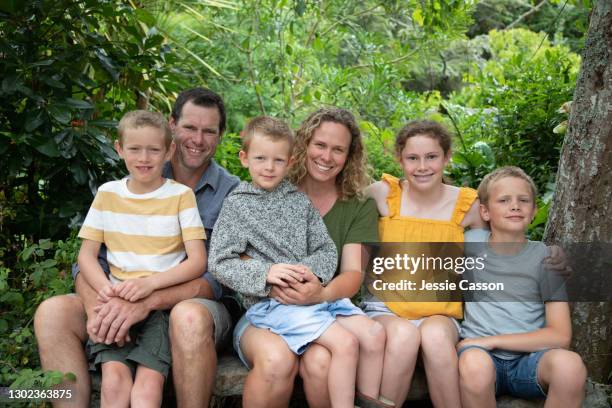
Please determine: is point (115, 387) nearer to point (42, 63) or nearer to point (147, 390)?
point (147, 390)

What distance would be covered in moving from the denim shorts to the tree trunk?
3.24 feet

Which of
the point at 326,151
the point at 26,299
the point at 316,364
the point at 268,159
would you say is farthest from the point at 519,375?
the point at 26,299

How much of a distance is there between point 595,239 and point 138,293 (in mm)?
1872

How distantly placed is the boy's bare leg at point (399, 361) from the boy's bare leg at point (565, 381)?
48 cm

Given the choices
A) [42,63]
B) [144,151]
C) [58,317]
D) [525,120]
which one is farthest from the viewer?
[525,120]

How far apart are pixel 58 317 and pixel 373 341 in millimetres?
1208

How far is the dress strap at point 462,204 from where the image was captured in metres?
2.85

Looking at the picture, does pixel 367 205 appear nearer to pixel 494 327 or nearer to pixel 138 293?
pixel 494 327

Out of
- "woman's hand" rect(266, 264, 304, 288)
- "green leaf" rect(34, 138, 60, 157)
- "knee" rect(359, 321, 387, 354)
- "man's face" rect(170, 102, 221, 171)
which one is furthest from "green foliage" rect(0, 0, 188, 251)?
"knee" rect(359, 321, 387, 354)

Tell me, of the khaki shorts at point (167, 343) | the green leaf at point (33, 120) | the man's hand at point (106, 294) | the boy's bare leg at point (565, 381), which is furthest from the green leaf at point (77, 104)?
the boy's bare leg at point (565, 381)

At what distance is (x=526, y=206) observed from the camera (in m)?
2.71

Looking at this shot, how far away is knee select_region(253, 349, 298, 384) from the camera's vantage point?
7.88 ft

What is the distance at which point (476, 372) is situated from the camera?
7.94ft

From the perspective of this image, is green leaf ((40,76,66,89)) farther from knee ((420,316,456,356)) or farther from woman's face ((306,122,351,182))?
knee ((420,316,456,356))
